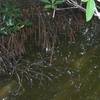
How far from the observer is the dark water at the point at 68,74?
336 cm

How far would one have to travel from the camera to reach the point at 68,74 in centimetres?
356

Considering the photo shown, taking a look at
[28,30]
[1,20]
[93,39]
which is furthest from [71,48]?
[1,20]

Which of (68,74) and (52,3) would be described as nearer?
(68,74)

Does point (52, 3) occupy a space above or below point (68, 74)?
above

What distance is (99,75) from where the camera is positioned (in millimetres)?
3559

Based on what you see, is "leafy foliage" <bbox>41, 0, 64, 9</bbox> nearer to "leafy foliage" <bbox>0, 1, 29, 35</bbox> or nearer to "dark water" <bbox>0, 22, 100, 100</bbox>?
"leafy foliage" <bbox>0, 1, 29, 35</bbox>

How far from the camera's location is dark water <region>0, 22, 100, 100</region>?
3359 mm

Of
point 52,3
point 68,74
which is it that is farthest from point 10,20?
point 68,74

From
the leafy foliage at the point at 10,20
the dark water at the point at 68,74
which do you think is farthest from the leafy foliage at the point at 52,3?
the dark water at the point at 68,74

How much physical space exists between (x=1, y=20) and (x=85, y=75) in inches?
44.4

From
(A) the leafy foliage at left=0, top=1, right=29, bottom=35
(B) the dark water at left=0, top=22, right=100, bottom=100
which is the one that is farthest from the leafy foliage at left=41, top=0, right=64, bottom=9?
(B) the dark water at left=0, top=22, right=100, bottom=100

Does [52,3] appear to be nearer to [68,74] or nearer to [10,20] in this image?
[10,20]

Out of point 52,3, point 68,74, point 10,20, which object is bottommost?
point 68,74

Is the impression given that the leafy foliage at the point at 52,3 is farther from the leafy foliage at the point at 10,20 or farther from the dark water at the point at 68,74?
the dark water at the point at 68,74
